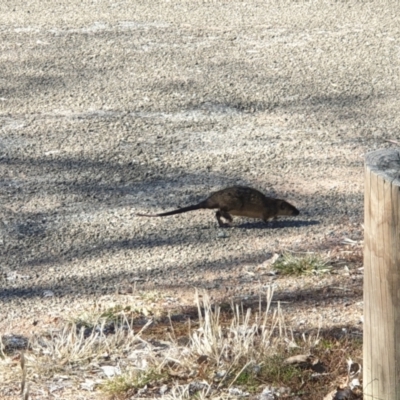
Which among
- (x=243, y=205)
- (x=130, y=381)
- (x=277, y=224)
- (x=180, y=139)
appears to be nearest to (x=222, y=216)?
(x=243, y=205)

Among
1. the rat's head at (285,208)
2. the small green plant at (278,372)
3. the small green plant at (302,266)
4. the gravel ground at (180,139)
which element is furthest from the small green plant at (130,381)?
the rat's head at (285,208)

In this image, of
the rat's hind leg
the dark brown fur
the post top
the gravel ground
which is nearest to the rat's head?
the dark brown fur

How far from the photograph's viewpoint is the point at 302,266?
584cm

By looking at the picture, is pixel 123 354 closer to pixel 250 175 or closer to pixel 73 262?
pixel 73 262

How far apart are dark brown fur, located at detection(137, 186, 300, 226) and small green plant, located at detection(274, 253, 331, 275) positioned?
701 millimetres

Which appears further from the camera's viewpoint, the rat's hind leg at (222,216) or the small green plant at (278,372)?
the rat's hind leg at (222,216)

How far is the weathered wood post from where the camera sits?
12.2ft

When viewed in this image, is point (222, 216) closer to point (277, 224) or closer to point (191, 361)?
point (277, 224)

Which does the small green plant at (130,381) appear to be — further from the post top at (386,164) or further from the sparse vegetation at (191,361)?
the post top at (386,164)

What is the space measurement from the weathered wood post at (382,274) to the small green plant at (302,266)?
1759 millimetres

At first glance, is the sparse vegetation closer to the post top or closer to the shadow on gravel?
the post top

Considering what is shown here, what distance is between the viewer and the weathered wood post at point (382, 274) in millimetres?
3705

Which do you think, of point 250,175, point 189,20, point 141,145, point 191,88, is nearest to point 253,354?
point 250,175

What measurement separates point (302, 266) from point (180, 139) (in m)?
2.59
